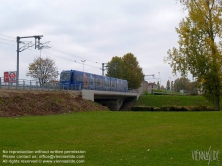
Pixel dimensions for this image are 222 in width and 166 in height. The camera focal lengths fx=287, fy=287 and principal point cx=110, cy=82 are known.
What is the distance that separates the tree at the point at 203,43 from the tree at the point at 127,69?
46449 millimetres

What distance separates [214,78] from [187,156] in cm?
2571

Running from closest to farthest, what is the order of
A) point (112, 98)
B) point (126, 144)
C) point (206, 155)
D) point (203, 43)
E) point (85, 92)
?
point (206, 155) < point (126, 144) < point (203, 43) < point (85, 92) < point (112, 98)

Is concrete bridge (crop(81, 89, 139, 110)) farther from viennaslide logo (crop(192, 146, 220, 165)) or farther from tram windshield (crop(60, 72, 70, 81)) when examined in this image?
viennaslide logo (crop(192, 146, 220, 165))

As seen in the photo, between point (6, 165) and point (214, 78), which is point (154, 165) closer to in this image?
point (6, 165)

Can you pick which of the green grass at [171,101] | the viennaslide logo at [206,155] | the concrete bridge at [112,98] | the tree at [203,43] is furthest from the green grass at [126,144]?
the green grass at [171,101]

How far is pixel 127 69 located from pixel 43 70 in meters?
24.9

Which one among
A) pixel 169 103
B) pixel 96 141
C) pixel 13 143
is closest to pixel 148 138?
pixel 96 141

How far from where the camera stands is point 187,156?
8.39 meters

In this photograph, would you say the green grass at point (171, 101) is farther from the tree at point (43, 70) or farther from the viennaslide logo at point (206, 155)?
the viennaslide logo at point (206, 155)

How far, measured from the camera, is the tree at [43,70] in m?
63.4

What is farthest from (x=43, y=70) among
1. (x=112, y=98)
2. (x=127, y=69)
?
(x=127, y=69)

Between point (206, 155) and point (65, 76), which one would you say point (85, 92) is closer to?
point (65, 76)

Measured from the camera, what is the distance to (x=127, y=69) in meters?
79.7

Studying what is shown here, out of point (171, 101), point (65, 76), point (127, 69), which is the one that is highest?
point (127, 69)
